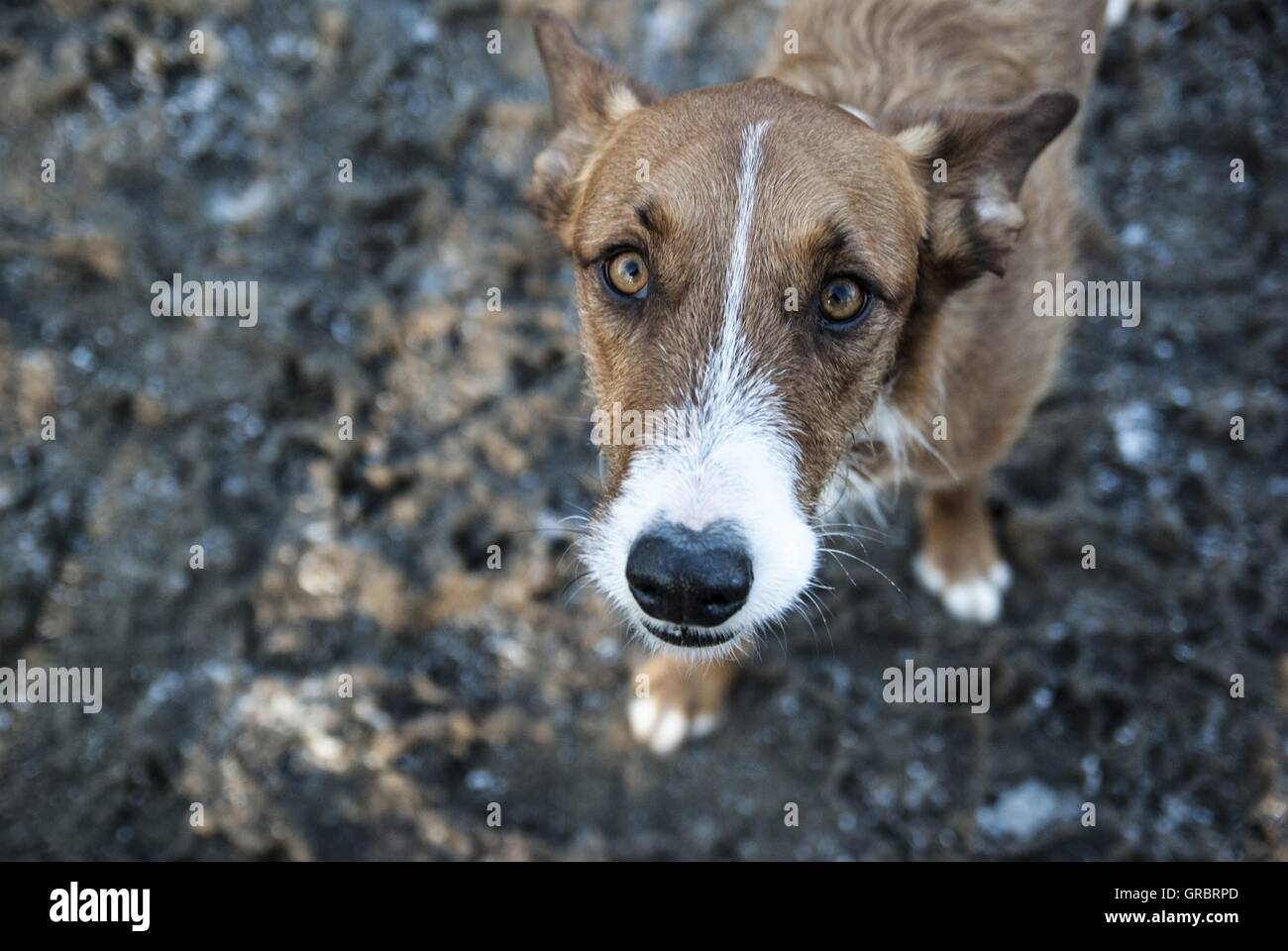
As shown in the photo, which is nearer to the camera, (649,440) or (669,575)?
(669,575)

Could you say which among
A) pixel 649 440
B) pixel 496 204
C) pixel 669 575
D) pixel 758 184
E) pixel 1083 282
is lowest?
pixel 669 575

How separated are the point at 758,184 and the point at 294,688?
299 centimetres

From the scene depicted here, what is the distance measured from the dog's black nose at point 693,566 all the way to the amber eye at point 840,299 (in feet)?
2.58

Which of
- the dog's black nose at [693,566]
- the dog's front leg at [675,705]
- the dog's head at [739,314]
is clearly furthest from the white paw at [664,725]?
the dog's black nose at [693,566]

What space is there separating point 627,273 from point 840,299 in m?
0.64

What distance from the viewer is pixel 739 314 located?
2.68 m

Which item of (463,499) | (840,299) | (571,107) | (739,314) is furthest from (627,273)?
(463,499)

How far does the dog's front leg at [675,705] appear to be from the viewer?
13.4 ft

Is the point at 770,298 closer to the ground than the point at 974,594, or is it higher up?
higher up

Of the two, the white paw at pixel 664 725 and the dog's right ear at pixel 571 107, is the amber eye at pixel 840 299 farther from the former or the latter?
the white paw at pixel 664 725

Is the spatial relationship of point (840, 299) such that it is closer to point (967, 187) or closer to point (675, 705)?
point (967, 187)

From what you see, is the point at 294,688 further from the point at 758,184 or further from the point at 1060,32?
the point at 1060,32

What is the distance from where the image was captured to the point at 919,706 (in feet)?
13.5

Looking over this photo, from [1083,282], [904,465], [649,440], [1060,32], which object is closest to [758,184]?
[649,440]
